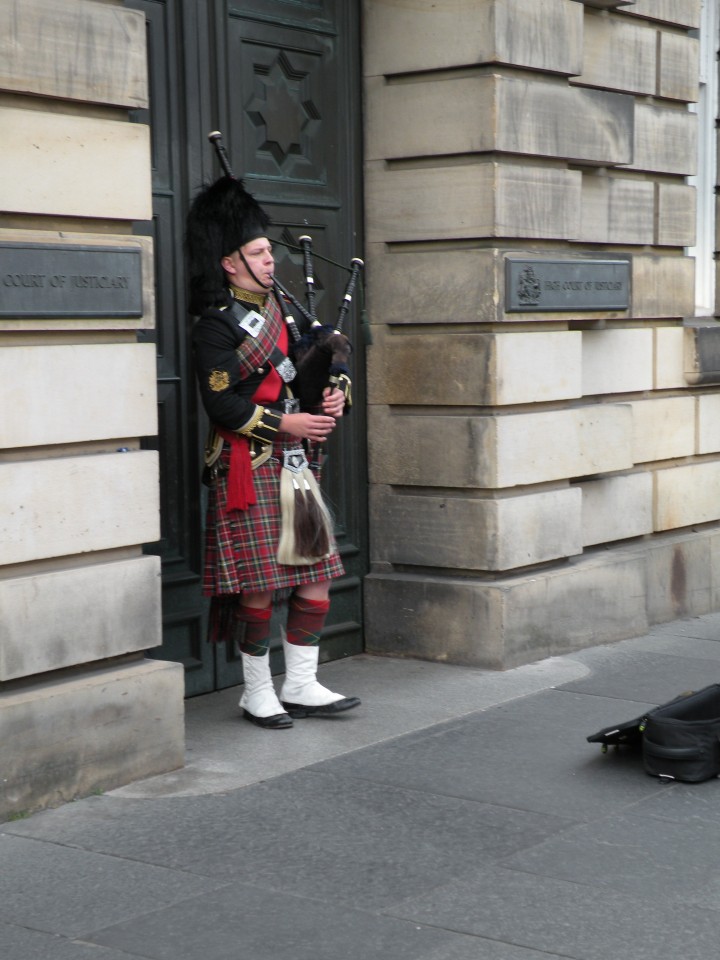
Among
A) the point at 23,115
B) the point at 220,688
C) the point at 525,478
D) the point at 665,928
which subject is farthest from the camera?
the point at 525,478

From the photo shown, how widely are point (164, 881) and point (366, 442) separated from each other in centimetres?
365

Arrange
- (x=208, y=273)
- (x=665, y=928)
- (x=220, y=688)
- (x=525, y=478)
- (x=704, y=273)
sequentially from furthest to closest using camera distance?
(x=704, y=273)
(x=525, y=478)
(x=220, y=688)
(x=208, y=273)
(x=665, y=928)

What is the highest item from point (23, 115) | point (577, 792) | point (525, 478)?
point (23, 115)

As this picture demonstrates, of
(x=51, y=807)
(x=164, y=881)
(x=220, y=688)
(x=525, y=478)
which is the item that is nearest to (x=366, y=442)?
(x=525, y=478)

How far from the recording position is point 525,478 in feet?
25.5

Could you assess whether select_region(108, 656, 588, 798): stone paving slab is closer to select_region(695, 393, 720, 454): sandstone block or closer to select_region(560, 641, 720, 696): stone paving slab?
select_region(560, 641, 720, 696): stone paving slab

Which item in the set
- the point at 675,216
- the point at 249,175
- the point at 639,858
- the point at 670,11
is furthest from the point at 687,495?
the point at 639,858

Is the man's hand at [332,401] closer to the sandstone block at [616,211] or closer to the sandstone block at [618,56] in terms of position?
the sandstone block at [616,211]

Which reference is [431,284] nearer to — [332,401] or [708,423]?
[332,401]

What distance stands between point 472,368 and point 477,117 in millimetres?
1207

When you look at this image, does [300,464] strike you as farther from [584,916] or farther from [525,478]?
[584,916]

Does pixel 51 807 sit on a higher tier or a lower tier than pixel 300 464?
lower

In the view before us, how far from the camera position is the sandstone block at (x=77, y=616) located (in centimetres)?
523

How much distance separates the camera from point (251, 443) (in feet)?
20.3
